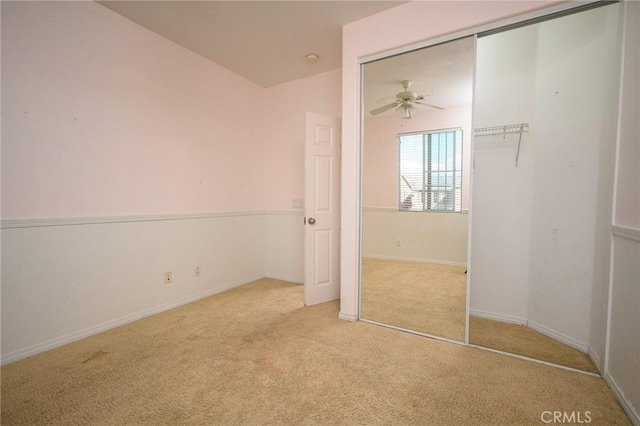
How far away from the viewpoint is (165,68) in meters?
2.78

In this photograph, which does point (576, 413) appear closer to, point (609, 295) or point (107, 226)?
point (609, 295)

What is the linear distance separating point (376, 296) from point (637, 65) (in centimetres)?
245

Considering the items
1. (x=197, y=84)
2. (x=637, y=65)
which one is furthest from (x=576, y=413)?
(x=197, y=84)

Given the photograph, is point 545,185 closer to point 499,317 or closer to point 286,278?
point 499,317

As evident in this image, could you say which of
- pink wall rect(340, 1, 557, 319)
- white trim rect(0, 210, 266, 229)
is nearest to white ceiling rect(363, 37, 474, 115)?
pink wall rect(340, 1, 557, 319)

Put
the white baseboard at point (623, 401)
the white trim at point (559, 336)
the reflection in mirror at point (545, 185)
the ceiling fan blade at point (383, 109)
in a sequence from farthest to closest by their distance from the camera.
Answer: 1. the ceiling fan blade at point (383, 109)
2. the white trim at point (559, 336)
3. the reflection in mirror at point (545, 185)
4. the white baseboard at point (623, 401)

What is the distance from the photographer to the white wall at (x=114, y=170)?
1939 mm

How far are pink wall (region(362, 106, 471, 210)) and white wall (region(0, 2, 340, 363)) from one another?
0.87 m

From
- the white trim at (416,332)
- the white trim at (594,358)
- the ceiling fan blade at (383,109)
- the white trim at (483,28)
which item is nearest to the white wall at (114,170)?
the ceiling fan blade at (383,109)

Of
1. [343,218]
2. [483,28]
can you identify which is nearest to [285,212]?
[343,218]

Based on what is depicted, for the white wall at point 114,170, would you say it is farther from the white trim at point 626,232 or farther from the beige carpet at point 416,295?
the white trim at point 626,232

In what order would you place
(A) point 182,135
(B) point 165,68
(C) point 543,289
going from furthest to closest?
(A) point 182,135 → (B) point 165,68 → (C) point 543,289

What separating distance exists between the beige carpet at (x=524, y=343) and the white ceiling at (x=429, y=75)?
6.31ft

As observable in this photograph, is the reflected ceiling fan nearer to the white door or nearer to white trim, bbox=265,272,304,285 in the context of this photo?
the white door
